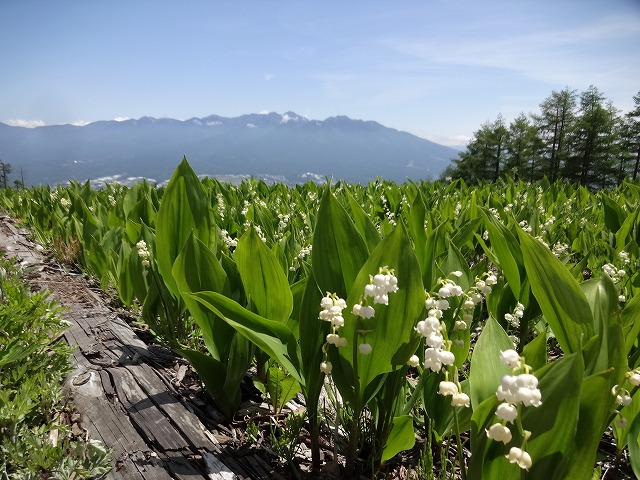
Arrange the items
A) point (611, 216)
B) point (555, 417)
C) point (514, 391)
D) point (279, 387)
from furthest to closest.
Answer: point (611, 216), point (279, 387), point (555, 417), point (514, 391)

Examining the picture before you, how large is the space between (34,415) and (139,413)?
40 cm

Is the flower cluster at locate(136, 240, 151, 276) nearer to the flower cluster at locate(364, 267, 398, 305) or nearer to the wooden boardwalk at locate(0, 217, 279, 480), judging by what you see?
the wooden boardwalk at locate(0, 217, 279, 480)

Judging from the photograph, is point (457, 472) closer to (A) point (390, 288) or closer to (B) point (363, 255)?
(B) point (363, 255)

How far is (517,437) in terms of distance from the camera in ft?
3.38

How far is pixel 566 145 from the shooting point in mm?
54906

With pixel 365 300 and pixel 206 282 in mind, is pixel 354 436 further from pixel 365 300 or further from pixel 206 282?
pixel 206 282

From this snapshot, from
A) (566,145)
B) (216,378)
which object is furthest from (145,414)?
(566,145)

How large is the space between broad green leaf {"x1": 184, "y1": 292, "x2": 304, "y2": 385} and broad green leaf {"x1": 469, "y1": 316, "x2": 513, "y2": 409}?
0.64m

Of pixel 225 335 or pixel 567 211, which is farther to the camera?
pixel 567 211

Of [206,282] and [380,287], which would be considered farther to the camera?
[206,282]

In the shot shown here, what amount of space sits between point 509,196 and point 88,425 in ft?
19.8

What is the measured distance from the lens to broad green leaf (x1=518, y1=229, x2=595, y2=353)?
137 cm

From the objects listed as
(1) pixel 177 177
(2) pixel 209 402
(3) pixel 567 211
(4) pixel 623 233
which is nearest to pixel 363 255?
(2) pixel 209 402

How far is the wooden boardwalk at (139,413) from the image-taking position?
162cm
